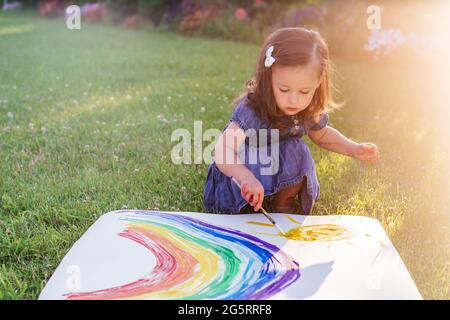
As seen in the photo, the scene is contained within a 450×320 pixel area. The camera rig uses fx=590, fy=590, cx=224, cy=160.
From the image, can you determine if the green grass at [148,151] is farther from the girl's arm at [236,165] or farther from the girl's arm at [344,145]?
the girl's arm at [236,165]

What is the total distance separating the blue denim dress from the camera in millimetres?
2582

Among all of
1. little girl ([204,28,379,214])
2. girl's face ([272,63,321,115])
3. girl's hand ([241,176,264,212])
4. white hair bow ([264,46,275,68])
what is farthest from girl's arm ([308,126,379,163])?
girl's hand ([241,176,264,212])

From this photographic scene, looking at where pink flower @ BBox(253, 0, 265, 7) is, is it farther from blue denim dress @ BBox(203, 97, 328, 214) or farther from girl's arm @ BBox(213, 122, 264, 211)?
girl's arm @ BBox(213, 122, 264, 211)

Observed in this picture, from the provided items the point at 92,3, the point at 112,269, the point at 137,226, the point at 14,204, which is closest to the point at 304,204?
the point at 137,226

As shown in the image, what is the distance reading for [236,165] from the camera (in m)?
2.40

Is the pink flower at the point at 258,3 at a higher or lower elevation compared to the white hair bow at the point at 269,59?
higher

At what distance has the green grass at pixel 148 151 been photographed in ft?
7.93

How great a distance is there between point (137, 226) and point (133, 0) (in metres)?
7.86

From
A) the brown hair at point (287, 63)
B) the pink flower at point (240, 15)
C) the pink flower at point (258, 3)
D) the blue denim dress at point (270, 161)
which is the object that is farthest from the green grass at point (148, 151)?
the pink flower at point (258, 3)

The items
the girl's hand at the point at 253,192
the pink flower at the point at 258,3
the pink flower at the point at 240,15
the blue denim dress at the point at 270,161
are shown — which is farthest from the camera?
the pink flower at the point at 258,3

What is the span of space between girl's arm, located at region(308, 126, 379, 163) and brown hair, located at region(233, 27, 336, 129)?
19cm

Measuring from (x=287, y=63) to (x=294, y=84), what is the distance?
0.09 m

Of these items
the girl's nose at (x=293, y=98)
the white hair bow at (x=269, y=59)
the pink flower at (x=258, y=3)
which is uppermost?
the pink flower at (x=258, y=3)

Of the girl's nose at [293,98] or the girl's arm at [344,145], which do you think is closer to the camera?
the girl's nose at [293,98]
